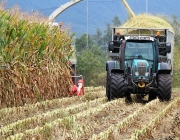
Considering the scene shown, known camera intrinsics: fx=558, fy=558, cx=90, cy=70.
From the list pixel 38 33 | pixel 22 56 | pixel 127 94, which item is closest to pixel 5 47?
pixel 22 56

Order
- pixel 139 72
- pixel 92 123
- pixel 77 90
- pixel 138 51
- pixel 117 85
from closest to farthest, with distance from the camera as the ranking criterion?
1. pixel 92 123
2. pixel 117 85
3. pixel 139 72
4. pixel 138 51
5. pixel 77 90

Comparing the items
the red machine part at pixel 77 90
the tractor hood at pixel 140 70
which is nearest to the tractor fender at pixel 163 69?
the tractor hood at pixel 140 70

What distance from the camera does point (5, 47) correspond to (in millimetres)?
11195

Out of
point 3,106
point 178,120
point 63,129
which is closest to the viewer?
point 63,129

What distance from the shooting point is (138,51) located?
42.0 feet

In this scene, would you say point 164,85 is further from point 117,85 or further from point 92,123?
point 92,123

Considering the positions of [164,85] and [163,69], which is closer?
[164,85]

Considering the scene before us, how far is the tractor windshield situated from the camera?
41.9 ft

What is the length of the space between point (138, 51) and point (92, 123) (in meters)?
4.82

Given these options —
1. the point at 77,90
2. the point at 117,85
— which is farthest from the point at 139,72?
the point at 77,90

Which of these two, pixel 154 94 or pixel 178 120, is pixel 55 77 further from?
pixel 178 120

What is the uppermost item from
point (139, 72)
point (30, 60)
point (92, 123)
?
point (30, 60)

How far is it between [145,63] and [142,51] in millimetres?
501

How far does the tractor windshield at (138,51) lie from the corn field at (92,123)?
1427 mm
